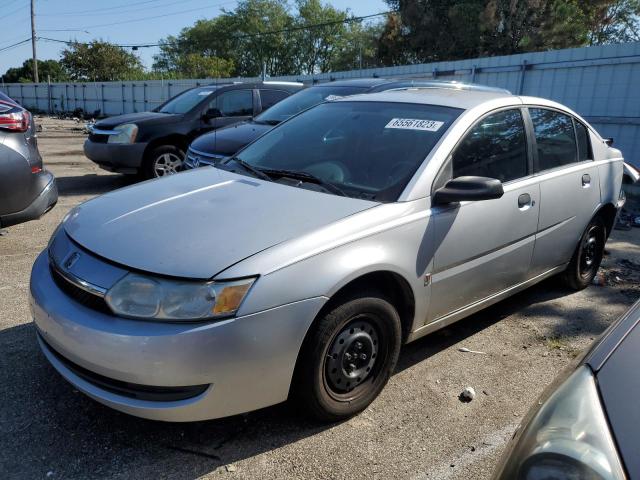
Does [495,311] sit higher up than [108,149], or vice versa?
[108,149]

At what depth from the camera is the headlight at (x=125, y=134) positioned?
8062mm

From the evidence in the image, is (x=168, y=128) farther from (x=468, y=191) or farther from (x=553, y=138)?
(x=468, y=191)

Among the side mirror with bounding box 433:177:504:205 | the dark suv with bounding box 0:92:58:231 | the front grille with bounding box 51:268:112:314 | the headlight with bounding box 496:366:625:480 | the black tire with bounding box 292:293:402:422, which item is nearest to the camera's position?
the headlight with bounding box 496:366:625:480

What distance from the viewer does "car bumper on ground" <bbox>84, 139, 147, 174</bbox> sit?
8.05m

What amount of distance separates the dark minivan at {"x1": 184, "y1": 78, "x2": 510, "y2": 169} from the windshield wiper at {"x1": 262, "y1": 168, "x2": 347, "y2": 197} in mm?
3267

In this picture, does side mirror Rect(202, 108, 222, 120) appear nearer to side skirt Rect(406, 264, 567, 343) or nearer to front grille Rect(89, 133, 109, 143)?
front grille Rect(89, 133, 109, 143)

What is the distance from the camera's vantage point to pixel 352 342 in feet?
8.74

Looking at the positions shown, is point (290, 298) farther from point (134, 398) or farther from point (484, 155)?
point (484, 155)

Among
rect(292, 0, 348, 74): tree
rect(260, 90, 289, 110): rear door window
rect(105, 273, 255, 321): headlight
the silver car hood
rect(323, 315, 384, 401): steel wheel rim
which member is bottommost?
rect(323, 315, 384, 401): steel wheel rim

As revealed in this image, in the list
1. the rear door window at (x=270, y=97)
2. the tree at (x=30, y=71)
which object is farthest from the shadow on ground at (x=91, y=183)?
the tree at (x=30, y=71)

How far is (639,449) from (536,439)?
0.25m

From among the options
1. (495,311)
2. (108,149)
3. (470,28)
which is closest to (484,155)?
(495,311)

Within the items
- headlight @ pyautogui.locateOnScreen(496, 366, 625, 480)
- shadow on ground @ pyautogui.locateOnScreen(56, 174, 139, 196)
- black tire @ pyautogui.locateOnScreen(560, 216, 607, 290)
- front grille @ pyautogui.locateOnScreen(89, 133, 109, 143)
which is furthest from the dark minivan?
headlight @ pyautogui.locateOnScreen(496, 366, 625, 480)

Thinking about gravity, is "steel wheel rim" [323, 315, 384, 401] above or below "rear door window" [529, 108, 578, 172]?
below
